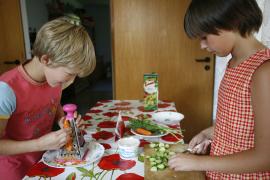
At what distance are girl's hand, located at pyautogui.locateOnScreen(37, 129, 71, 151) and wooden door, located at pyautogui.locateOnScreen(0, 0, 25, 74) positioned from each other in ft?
7.12

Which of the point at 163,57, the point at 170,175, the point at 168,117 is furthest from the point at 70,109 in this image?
the point at 163,57

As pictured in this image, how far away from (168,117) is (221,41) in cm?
64

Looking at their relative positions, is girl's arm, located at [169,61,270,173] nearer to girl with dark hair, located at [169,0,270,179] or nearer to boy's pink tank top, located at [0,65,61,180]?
girl with dark hair, located at [169,0,270,179]

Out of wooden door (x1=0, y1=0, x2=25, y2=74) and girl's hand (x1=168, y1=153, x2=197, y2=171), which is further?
wooden door (x1=0, y1=0, x2=25, y2=74)

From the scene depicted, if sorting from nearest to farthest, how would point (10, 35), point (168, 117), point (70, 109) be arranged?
point (70, 109) → point (168, 117) → point (10, 35)

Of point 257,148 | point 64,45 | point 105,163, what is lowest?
point 105,163

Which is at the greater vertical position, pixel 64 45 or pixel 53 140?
pixel 64 45

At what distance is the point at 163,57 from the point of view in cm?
247

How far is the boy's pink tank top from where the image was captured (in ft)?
3.08

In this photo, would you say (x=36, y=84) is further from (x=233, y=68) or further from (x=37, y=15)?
(x=37, y=15)

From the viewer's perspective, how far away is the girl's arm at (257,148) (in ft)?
2.13

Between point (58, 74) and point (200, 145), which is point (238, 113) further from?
point (58, 74)

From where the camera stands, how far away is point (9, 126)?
3.16 feet

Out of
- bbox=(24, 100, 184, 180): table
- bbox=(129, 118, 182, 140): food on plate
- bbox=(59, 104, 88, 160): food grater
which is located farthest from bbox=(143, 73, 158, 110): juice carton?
bbox=(59, 104, 88, 160): food grater
